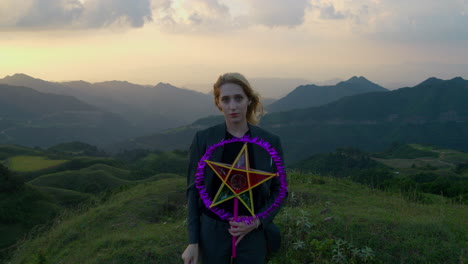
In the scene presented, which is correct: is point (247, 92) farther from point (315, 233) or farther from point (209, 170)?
point (315, 233)

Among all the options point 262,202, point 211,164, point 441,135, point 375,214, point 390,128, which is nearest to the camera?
point 211,164

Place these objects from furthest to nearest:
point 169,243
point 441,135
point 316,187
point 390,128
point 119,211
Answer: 1. point 390,128
2. point 441,135
3. point 316,187
4. point 119,211
5. point 169,243

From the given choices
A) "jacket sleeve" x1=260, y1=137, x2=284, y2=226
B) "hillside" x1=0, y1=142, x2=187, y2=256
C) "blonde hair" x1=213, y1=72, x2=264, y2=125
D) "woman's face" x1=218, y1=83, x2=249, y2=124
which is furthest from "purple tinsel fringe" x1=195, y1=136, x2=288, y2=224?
"hillside" x1=0, y1=142, x2=187, y2=256

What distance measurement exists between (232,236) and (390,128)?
189m

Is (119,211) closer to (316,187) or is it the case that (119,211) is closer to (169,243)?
(169,243)

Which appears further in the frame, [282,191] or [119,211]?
[119,211]

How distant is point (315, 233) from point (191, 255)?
3.76m

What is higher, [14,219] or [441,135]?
[14,219]

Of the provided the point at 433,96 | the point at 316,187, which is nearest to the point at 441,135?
the point at 433,96

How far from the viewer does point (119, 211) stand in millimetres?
10008

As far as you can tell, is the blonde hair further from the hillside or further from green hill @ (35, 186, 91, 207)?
green hill @ (35, 186, 91, 207)

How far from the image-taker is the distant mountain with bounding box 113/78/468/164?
500 ft

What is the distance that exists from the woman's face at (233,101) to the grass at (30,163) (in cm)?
5896

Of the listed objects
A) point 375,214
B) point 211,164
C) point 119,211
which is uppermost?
point 211,164
